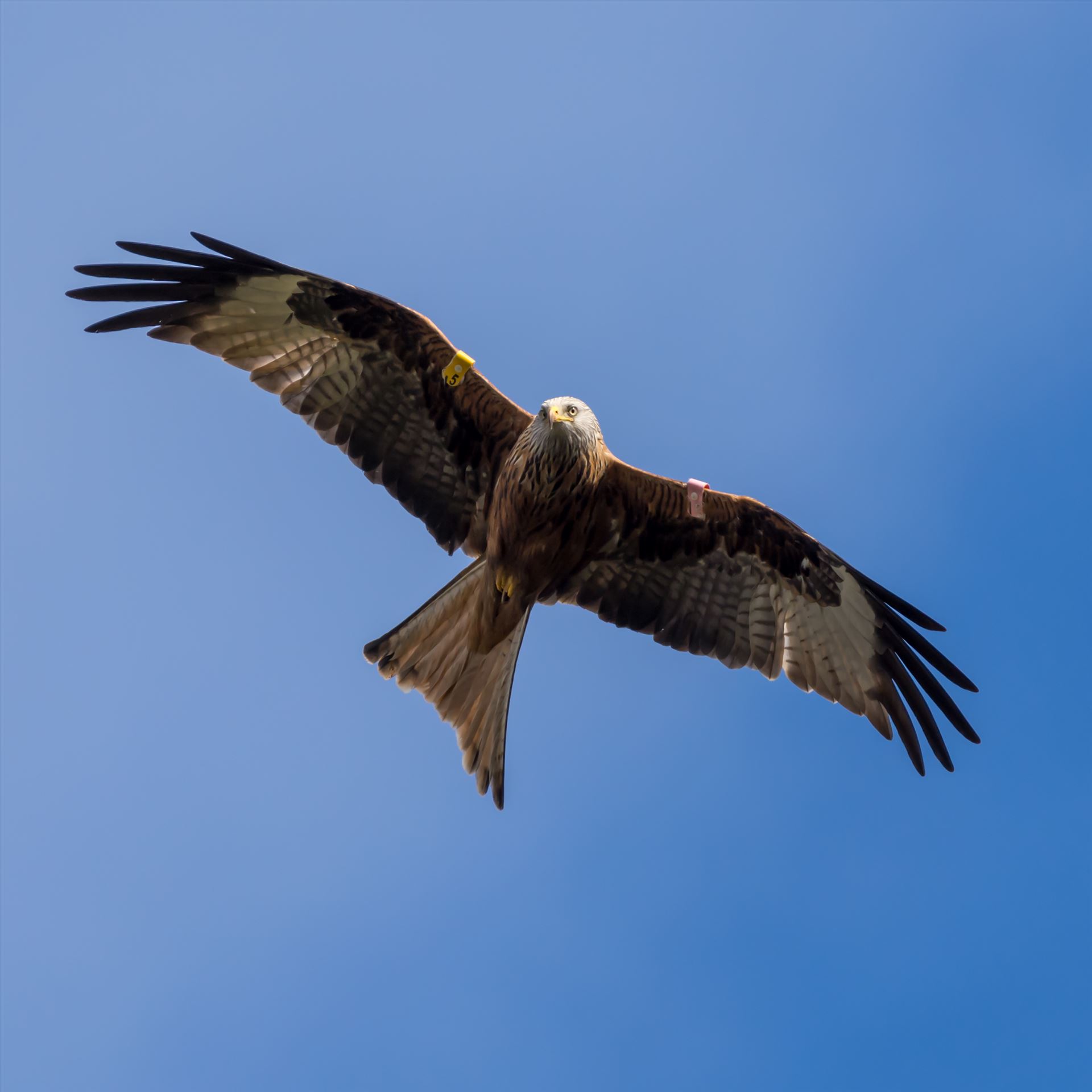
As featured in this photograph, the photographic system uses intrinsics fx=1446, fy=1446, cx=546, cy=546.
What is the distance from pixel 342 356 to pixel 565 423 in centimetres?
167

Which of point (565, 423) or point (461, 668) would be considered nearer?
point (565, 423)

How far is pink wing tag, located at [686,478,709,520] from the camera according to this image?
9.08m

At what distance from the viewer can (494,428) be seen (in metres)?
9.30

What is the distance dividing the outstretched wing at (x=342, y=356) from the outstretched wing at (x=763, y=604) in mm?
989

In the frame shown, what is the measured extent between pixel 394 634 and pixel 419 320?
6.60ft

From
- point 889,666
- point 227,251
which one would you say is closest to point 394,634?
point 227,251

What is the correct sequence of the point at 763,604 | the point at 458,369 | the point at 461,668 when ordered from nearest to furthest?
the point at 458,369 < the point at 461,668 < the point at 763,604

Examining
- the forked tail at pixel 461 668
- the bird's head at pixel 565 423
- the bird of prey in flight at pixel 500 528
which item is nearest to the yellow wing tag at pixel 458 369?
the bird of prey in flight at pixel 500 528

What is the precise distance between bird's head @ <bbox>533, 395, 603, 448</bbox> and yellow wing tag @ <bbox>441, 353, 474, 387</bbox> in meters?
0.60

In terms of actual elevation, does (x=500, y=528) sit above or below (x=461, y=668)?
above

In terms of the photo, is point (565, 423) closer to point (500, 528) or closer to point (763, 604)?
point (500, 528)

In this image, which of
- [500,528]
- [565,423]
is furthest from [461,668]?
[565,423]

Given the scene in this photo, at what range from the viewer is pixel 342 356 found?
366 inches

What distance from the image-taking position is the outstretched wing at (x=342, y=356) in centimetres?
912
